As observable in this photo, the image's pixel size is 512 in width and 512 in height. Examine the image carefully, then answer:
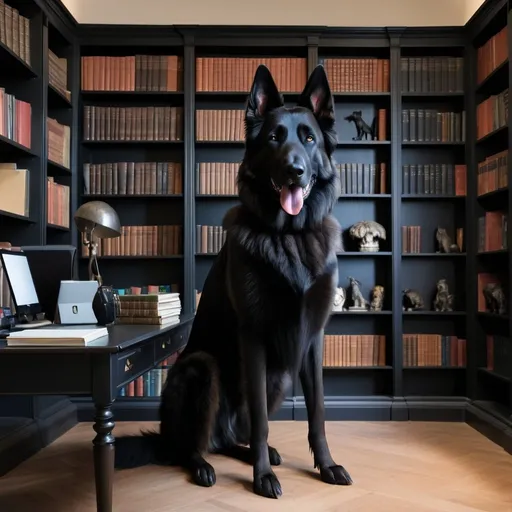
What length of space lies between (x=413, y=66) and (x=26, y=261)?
2.69 metres

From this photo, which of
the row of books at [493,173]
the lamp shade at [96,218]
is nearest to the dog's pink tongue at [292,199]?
the lamp shade at [96,218]

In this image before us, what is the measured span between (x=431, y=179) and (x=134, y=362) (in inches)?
102

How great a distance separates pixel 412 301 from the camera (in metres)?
3.71

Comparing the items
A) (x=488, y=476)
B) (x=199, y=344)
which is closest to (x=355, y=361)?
(x=488, y=476)

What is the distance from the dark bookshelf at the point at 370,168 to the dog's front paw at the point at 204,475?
4.00ft

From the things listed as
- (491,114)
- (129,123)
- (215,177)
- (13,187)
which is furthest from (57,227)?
(491,114)

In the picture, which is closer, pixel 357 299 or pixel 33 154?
pixel 33 154

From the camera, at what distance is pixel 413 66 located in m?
3.71

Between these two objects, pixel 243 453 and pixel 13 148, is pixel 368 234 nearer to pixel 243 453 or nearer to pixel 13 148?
pixel 243 453

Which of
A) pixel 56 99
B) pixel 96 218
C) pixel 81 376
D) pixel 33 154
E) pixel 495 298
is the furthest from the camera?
pixel 56 99

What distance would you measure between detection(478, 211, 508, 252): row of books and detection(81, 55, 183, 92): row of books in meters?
2.05

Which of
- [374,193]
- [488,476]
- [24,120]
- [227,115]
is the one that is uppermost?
[227,115]

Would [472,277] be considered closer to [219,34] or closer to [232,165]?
[232,165]

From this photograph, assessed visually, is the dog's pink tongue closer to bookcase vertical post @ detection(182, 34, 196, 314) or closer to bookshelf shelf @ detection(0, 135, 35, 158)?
bookshelf shelf @ detection(0, 135, 35, 158)
